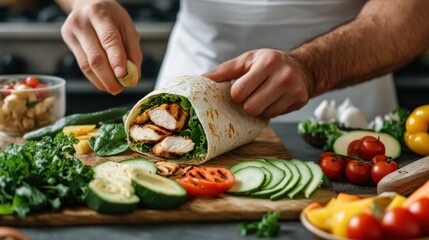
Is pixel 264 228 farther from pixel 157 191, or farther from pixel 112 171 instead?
pixel 112 171

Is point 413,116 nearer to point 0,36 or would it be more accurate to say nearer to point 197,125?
point 197,125

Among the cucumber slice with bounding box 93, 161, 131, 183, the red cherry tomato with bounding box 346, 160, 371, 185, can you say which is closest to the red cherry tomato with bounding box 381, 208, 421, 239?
the red cherry tomato with bounding box 346, 160, 371, 185

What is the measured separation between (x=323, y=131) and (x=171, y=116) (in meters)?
0.72

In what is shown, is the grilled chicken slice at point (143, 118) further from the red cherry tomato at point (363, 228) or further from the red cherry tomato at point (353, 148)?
the red cherry tomato at point (363, 228)

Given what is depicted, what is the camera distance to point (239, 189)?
8.31 feet

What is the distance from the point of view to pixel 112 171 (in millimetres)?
2566

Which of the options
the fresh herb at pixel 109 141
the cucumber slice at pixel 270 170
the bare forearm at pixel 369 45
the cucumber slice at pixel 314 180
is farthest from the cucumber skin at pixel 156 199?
the bare forearm at pixel 369 45

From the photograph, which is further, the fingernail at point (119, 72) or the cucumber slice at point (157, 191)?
the fingernail at point (119, 72)

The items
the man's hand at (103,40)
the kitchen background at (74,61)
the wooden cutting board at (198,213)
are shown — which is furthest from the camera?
the kitchen background at (74,61)

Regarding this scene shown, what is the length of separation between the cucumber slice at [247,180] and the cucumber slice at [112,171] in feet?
1.19

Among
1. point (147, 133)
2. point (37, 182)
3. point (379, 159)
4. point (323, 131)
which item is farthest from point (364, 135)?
point (37, 182)

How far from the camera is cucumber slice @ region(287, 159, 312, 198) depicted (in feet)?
8.21

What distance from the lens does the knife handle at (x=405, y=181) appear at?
252cm

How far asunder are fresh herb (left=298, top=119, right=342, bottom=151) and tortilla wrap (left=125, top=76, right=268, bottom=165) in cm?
25
